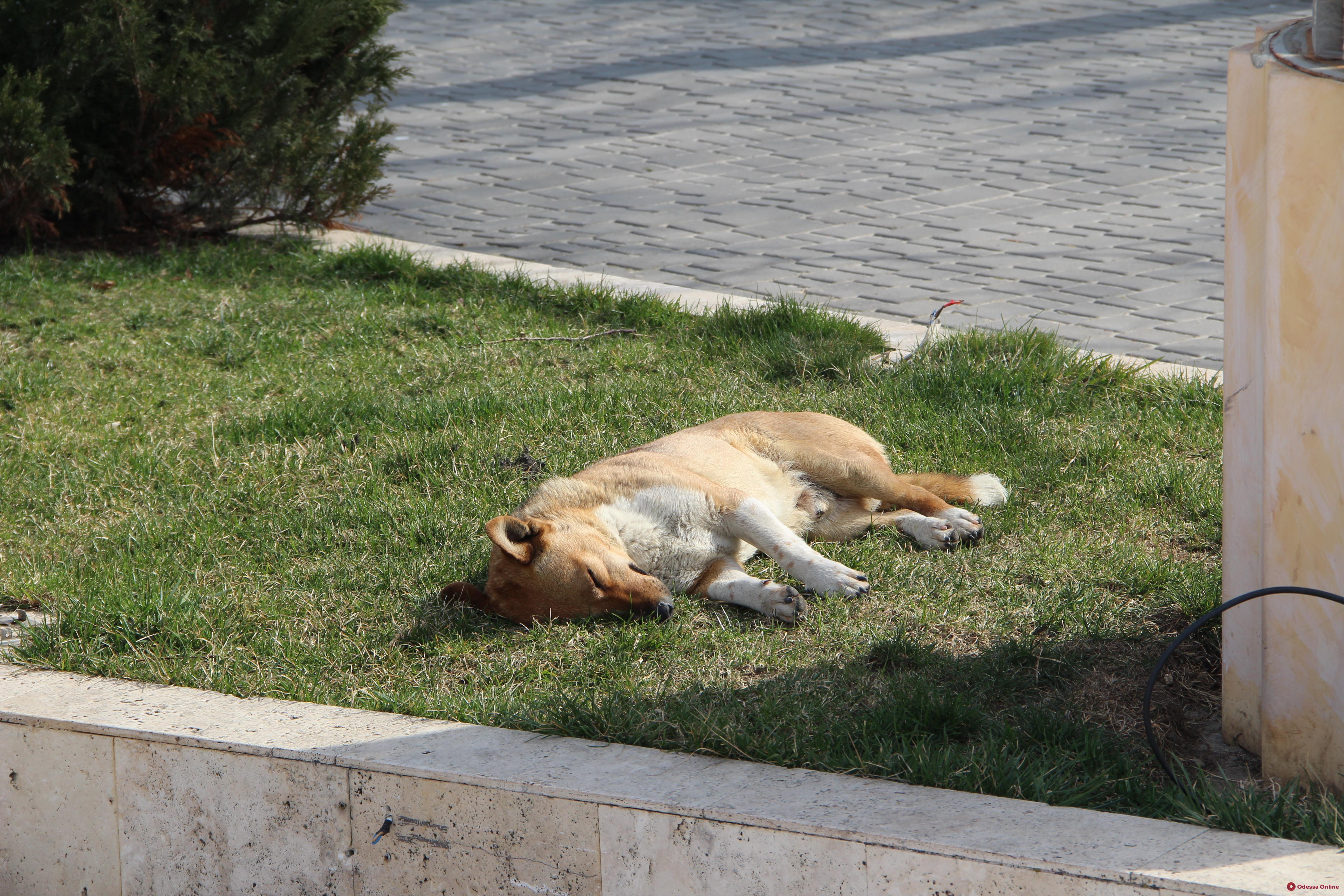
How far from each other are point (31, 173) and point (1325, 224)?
754cm

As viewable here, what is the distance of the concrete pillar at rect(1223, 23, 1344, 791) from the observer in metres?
2.81

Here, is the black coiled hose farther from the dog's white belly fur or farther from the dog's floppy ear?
the dog's floppy ear

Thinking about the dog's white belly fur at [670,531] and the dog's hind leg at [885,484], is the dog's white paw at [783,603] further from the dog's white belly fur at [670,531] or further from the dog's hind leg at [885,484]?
the dog's hind leg at [885,484]

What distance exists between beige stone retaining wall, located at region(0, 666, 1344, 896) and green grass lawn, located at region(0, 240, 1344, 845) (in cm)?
16

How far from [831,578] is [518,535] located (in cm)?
106

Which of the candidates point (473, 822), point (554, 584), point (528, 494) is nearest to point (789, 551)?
point (554, 584)

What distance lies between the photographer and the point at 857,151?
11.3 meters

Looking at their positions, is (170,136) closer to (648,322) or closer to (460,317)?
(460,317)

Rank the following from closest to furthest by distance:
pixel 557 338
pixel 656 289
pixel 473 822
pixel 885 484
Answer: pixel 473 822, pixel 885 484, pixel 557 338, pixel 656 289

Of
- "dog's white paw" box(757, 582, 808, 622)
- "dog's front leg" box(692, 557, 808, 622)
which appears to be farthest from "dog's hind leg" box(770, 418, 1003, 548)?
"dog's white paw" box(757, 582, 808, 622)

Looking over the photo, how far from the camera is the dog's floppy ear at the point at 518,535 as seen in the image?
13.6ft

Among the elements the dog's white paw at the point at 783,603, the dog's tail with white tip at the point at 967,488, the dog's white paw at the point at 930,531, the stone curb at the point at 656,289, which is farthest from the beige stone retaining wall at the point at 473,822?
the stone curb at the point at 656,289

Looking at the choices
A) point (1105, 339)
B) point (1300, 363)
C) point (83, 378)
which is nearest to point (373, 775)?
point (1300, 363)

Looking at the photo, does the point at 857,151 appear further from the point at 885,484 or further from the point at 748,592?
the point at 748,592
